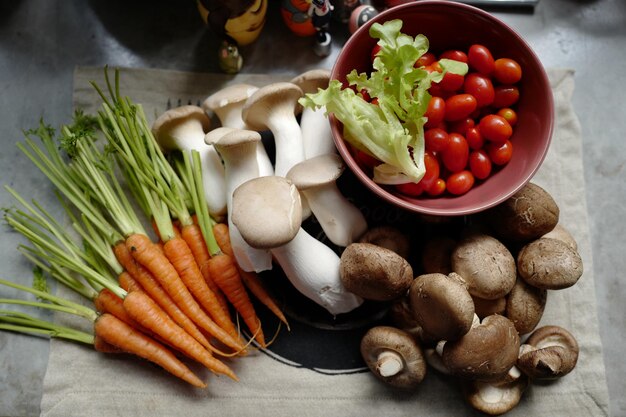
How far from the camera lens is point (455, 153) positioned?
1423mm

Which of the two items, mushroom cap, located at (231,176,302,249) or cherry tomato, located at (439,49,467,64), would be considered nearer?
mushroom cap, located at (231,176,302,249)

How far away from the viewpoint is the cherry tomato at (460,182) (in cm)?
144

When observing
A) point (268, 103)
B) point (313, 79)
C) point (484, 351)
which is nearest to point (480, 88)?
point (313, 79)

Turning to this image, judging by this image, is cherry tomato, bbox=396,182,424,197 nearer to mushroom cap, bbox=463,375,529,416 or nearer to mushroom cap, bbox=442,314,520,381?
mushroom cap, bbox=442,314,520,381

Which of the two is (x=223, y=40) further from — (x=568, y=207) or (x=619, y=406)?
(x=619, y=406)

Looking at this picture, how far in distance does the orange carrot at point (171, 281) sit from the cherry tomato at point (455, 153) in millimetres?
762

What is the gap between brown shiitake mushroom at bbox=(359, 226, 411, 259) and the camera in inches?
58.4

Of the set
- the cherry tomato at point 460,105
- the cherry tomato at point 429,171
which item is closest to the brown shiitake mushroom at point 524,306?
the cherry tomato at point 429,171

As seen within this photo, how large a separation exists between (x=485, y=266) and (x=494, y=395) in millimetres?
380

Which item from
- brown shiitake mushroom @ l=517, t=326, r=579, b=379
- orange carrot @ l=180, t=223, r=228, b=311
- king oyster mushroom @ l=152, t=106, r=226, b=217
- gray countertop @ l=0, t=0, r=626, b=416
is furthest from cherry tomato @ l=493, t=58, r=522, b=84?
orange carrot @ l=180, t=223, r=228, b=311

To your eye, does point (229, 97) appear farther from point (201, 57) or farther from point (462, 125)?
point (462, 125)

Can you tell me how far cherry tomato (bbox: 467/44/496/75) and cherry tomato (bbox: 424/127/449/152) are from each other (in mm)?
196

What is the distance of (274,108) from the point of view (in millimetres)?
1527

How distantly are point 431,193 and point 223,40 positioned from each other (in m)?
0.77
